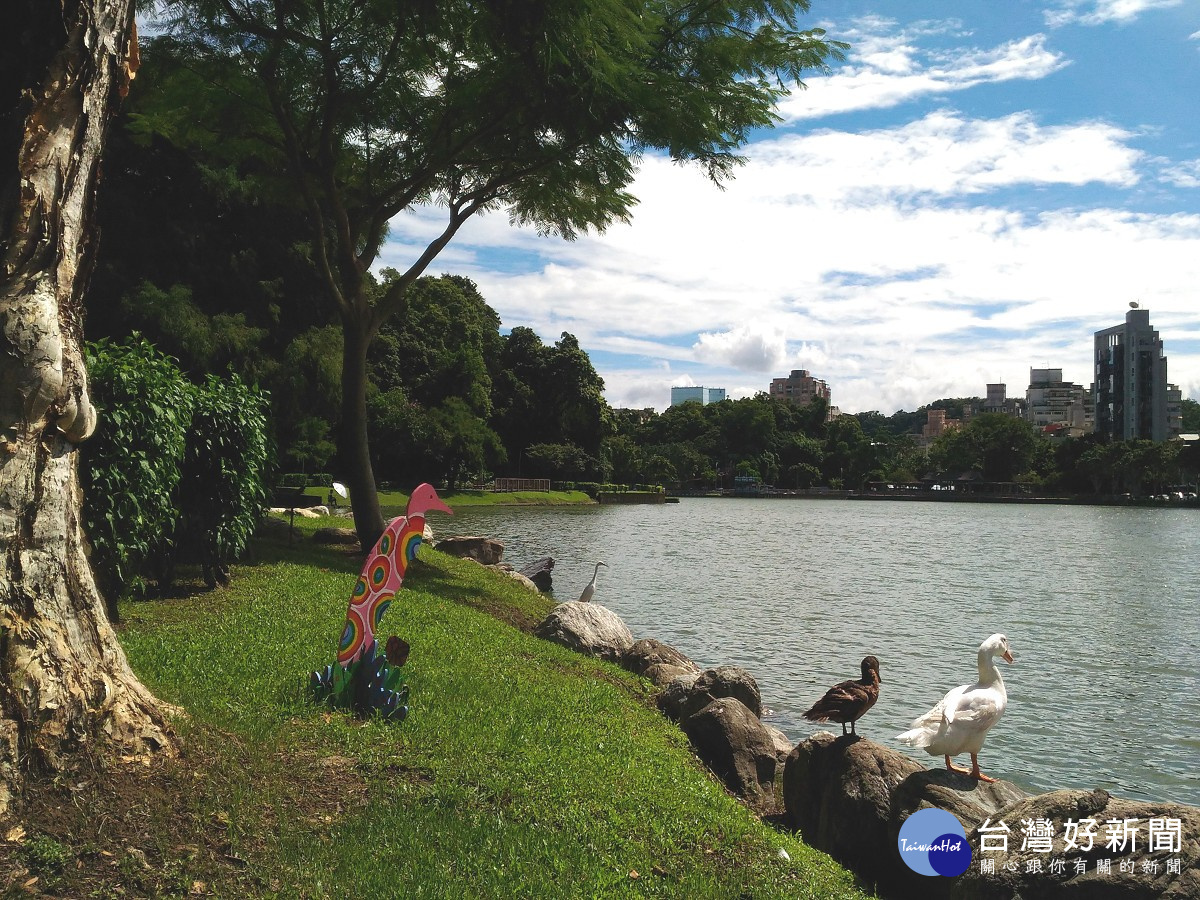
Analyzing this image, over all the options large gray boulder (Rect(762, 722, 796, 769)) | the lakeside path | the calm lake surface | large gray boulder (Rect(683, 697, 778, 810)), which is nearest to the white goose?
the lakeside path

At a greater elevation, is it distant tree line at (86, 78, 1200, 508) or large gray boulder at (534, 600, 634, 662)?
distant tree line at (86, 78, 1200, 508)

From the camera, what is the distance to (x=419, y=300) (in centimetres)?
Answer: 5291

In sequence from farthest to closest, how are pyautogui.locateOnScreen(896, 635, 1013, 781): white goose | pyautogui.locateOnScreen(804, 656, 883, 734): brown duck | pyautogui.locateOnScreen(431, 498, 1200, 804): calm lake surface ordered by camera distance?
pyautogui.locateOnScreen(431, 498, 1200, 804): calm lake surface < pyautogui.locateOnScreen(804, 656, 883, 734): brown duck < pyautogui.locateOnScreen(896, 635, 1013, 781): white goose

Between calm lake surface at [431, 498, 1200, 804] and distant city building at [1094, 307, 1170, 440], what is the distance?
114728 mm

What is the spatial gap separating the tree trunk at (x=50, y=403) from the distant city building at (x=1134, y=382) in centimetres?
15232

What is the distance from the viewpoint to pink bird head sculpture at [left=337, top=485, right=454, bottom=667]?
247 inches

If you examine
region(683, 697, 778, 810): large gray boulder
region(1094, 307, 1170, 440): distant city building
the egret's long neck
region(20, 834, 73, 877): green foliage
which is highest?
region(1094, 307, 1170, 440): distant city building

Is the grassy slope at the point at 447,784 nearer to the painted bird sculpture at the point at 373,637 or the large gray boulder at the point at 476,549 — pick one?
the painted bird sculpture at the point at 373,637

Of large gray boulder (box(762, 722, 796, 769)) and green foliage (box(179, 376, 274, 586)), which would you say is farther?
green foliage (box(179, 376, 274, 586))

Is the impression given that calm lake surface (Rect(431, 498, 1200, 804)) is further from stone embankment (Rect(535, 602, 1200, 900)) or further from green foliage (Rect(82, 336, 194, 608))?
green foliage (Rect(82, 336, 194, 608))

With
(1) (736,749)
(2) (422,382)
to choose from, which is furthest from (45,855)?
(2) (422,382)

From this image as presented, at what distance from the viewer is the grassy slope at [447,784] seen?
14.3 ft

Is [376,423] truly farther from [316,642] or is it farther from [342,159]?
[316,642]

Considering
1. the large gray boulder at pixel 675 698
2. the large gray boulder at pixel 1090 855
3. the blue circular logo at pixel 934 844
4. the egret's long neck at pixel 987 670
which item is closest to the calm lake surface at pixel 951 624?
the large gray boulder at pixel 675 698
